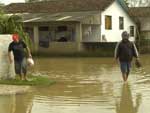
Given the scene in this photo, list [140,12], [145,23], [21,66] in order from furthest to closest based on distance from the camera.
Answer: [140,12] → [145,23] → [21,66]

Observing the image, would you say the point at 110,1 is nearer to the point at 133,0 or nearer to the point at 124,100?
the point at 124,100

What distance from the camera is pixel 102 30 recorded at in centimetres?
4262

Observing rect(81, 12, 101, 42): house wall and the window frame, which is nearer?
rect(81, 12, 101, 42): house wall

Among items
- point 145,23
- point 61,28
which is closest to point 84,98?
point 61,28

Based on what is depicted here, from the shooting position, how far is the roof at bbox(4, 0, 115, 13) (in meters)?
42.8

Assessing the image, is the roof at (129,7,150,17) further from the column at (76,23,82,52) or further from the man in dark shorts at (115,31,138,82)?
the man in dark shorts at (115,31,138,82)

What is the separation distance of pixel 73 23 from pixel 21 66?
76.8 feet

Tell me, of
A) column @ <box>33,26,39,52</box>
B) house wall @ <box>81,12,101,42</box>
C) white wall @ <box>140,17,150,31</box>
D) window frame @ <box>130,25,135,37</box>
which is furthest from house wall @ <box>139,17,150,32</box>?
column @ <box>33,26,39,52</box>

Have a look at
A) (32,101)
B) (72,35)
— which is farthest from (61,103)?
(72,35)

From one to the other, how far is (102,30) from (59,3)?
6.02 meters

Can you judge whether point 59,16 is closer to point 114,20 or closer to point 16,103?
point 114,20

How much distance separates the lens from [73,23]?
3934 centimetres

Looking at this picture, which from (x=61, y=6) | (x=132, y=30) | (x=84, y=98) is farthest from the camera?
(x=132, y=30)

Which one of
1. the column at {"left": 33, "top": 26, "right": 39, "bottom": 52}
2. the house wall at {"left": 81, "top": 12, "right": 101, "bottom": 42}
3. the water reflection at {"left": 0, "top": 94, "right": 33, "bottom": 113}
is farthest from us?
the house wall at {"left": 81, "top": 12, "right": 101, "bottom": 42}
